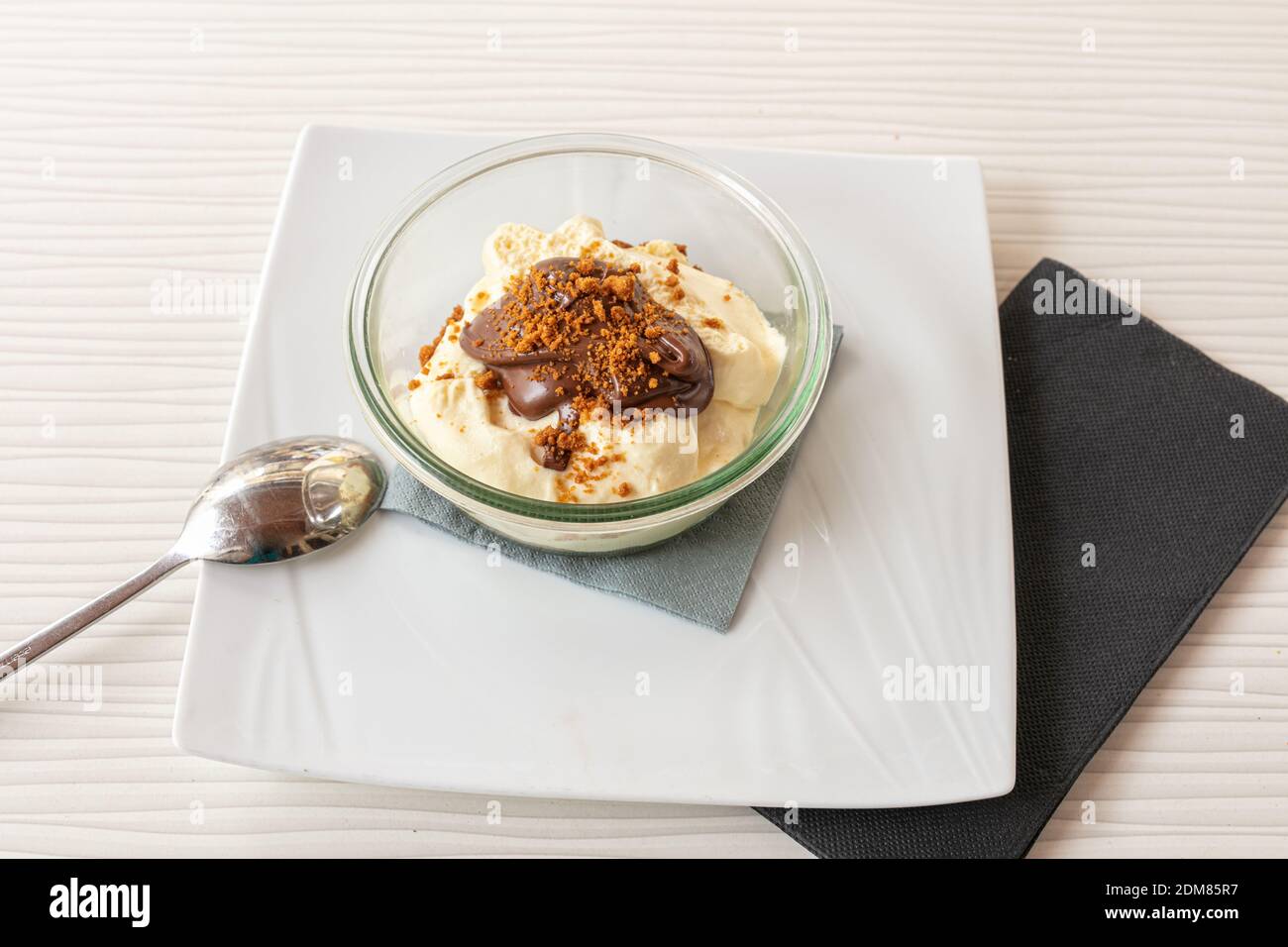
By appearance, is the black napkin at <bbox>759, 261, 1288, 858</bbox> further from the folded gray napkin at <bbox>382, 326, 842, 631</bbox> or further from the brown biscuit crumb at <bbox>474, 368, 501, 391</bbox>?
the brown biscuit crumb at <bbox>474, 368, 501, 391</bbox>

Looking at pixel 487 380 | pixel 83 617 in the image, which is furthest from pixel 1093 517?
pixel 83 617

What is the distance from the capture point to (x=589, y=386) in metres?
1.27

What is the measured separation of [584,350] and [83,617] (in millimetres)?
790

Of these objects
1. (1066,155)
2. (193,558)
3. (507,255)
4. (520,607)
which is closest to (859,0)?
(1066,155)

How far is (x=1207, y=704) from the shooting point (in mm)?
1447

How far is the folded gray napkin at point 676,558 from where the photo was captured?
4.54 ft

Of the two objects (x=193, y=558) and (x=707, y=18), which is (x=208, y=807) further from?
(x=707, y=18)

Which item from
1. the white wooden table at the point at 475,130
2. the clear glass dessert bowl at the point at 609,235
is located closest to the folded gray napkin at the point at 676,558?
the clear glass dessert bowl at the point at 609,235

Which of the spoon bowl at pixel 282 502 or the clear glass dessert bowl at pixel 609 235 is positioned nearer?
the clear glass dessert bowl at pixel 609 235

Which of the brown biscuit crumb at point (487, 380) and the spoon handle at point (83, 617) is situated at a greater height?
the brown biscuit crumb at point (487, 380)

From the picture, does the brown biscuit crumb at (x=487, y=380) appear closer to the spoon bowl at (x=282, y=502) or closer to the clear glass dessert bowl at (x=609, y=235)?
the clear glass dessert bowl at (x=609, y=235)

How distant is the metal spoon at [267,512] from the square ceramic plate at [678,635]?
3 cm

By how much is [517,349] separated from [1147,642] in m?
0.99

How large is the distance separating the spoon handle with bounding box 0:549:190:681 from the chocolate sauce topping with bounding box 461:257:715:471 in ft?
1.76
